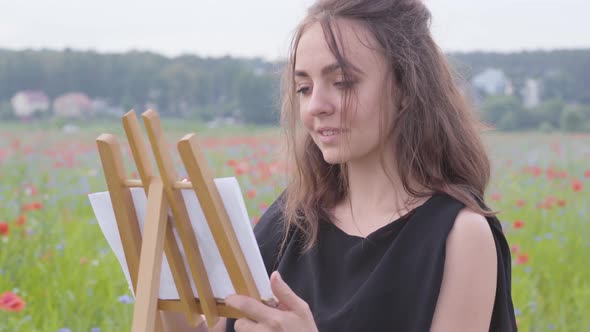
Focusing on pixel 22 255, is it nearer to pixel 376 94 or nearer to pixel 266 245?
pixel 266 245

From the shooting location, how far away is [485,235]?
135 cm

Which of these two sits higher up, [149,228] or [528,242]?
[149,228]

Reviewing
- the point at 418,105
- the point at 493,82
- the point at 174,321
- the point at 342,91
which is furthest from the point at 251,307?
the point at 493,82

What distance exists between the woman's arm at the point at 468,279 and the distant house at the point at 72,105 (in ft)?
14.6

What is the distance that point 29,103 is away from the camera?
17.7ft

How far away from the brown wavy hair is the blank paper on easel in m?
0.39

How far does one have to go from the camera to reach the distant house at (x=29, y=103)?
5.33 meters

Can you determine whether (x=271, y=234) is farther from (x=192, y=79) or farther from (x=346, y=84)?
(x=192, y=79)

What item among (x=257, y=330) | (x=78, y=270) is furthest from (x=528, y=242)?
(x=257, y=330)

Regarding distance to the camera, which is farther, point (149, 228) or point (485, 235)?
point (485, 235)

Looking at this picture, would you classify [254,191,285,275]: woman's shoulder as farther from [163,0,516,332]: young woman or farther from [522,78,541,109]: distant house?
[522,78,541,109]: distant house

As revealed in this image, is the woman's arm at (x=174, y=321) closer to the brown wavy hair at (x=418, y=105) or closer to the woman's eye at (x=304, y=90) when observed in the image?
the brown wavy hair at (x=418, y=105)

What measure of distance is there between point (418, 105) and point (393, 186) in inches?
6.7

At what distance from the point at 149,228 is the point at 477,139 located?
2.45 ft
